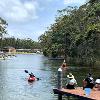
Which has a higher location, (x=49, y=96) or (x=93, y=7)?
(x=93, y=7)

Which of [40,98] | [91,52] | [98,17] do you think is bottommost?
[40,98]

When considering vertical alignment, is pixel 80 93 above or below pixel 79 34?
below

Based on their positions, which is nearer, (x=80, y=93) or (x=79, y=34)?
(x=80, y=93)

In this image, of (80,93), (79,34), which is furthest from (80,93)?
(79,34)

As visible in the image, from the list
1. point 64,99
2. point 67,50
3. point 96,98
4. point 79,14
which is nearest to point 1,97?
point 64,99

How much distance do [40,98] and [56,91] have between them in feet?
15.1

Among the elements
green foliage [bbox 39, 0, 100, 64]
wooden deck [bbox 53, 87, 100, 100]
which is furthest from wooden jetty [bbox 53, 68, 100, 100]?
green foliage [bbox 39, 0, 100, 64]

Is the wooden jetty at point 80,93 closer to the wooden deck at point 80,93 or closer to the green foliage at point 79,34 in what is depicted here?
the wooden deck at point 80,93

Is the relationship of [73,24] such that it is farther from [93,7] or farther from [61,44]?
[93,7]

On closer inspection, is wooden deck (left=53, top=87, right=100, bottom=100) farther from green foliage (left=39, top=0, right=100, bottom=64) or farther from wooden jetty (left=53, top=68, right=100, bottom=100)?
green foliage (left=39, top=0, right=100, bottom=64)

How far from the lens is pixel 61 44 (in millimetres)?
121000

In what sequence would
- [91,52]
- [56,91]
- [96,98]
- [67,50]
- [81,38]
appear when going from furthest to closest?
1. [67,50]
2. [81,38]
3. [91,52]
4. [56,91]
5. [96,98]

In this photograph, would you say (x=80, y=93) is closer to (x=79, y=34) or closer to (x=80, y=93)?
(x=80, y=93)

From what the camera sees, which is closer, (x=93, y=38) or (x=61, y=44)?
(x=93, y=38)
